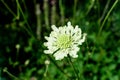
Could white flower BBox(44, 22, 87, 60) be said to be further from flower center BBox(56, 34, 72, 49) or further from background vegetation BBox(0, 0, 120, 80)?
background vegetation BBox(0, 0, 120, 80)

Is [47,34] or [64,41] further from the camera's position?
[47,34]

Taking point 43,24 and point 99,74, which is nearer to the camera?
point 99,74

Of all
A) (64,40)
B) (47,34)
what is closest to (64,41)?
(64,40)

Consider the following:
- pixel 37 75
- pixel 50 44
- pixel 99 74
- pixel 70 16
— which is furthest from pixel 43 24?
pixel 50 44

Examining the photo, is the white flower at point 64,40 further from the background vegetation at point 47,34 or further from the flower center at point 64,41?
the background vegetation at point 47,34

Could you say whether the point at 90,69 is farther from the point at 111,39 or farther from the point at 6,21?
the point at 6,21

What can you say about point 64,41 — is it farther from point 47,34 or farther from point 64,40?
point 47,34

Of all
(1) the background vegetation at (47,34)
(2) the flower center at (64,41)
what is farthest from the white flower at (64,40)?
(1) the background vegetation at (47,34)

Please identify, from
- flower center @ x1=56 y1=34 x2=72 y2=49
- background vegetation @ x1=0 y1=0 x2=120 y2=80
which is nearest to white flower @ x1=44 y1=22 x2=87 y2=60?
flower center @ x1=56 y1=34 x2=72 y2=49
